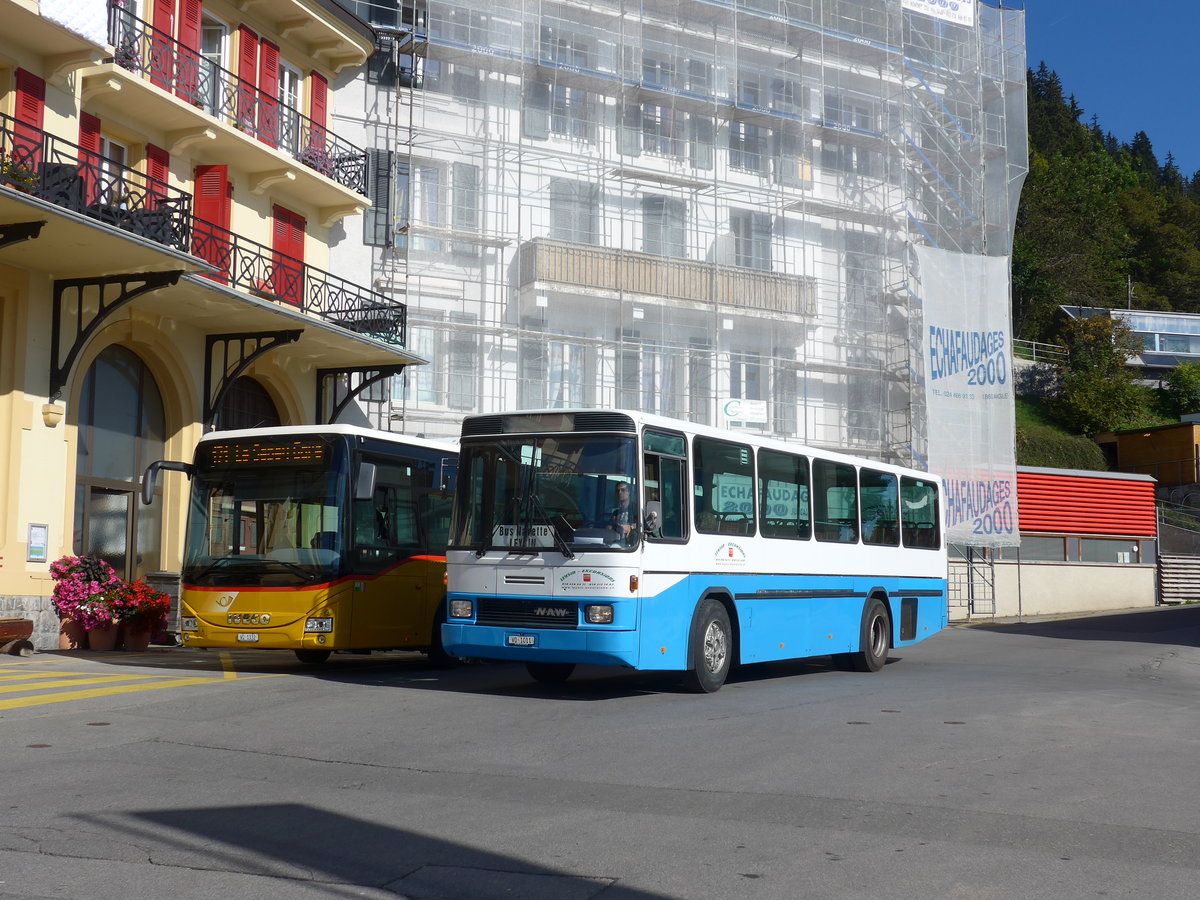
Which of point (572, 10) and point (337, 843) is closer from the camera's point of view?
point (337, 843)

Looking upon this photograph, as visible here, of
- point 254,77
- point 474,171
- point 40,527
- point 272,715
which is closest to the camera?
point 272,715

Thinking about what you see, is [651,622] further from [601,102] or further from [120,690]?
[601,102]

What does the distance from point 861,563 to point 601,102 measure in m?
17.3

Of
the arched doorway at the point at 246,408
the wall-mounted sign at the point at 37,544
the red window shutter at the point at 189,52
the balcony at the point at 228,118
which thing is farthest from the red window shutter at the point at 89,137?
the wall-mounted sign at the point at 37,544

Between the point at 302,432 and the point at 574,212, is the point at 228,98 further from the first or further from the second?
the point at 302,432

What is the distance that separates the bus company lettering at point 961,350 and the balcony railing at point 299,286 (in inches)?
570

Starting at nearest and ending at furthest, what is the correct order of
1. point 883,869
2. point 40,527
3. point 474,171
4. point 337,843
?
point 883,869, point 337,843, point 40,527, point 474,171

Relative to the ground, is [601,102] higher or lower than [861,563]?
higher

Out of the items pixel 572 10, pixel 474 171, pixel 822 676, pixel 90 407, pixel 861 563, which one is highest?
pixel 572 10

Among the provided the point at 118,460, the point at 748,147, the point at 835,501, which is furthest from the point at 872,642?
the point at 748,147

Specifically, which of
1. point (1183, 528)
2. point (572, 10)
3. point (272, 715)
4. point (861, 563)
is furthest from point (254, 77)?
point (1183, 528)

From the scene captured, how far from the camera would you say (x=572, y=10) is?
101ft

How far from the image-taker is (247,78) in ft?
80.3

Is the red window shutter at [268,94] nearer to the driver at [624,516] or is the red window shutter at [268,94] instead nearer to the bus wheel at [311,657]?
the bus wheel at [311,657]
